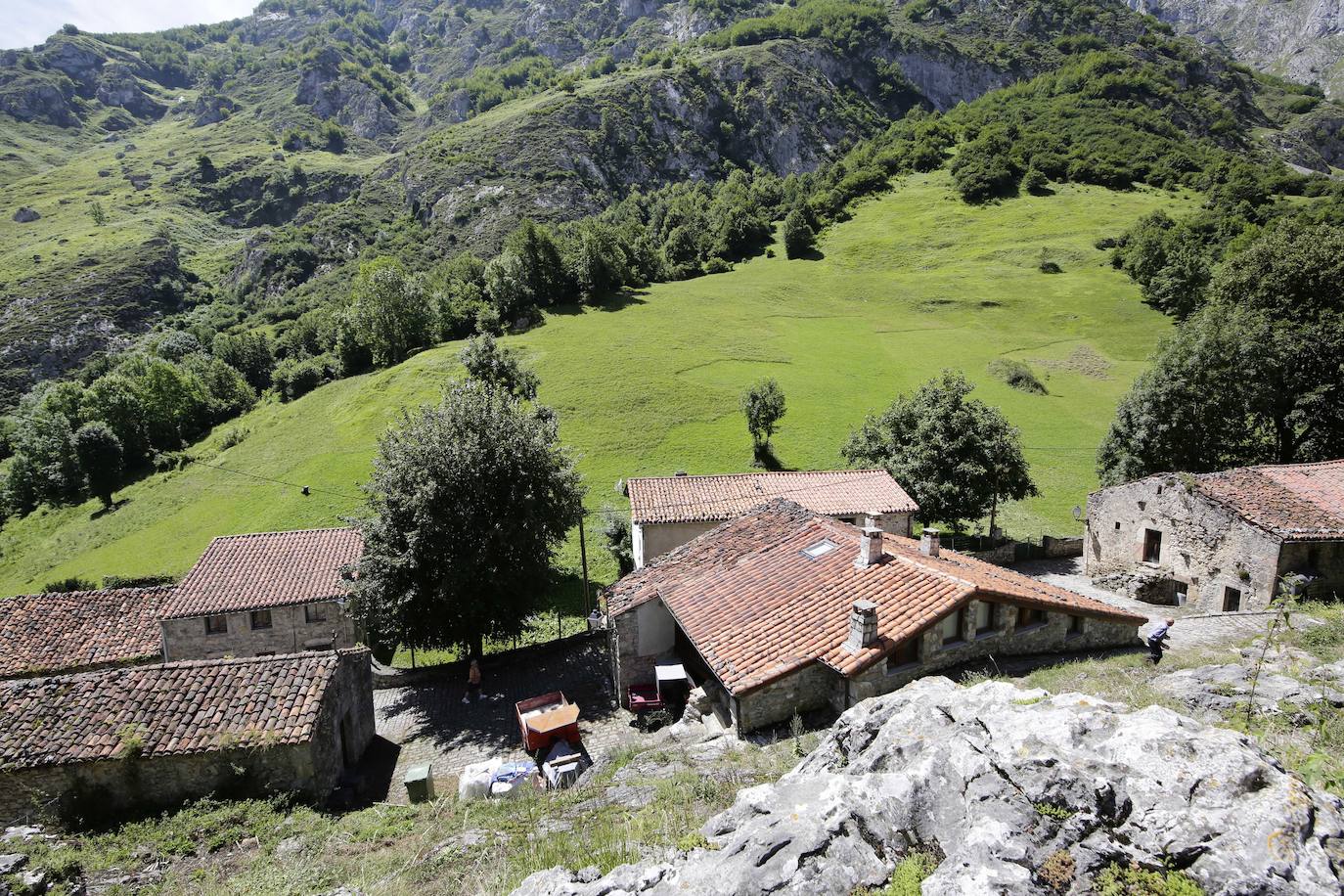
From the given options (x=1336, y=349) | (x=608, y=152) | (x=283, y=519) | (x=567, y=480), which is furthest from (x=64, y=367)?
(x=1336, y=349)

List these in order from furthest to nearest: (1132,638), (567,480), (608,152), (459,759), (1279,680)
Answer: (608,152) < (567,480) < (459,759) < (1132,638) < (1279,680)

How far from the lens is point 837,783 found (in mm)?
8211

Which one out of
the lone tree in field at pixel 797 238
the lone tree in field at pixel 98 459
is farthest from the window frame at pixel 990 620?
the lone tree in field at pixel 797 238

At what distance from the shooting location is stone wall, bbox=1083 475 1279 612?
22.2 metres

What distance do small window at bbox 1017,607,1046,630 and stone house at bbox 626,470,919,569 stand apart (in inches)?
476

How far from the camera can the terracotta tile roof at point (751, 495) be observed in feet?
97.2

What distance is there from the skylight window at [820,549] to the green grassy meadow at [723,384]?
17328mm

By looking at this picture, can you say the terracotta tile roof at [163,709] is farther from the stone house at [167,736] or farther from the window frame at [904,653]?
the window frame at [904,653]

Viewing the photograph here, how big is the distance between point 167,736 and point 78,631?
18134 mm

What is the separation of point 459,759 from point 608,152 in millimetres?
167939

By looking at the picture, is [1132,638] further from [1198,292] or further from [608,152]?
[608,152]

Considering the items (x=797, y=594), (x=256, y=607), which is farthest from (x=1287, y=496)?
(x=256, y=607)

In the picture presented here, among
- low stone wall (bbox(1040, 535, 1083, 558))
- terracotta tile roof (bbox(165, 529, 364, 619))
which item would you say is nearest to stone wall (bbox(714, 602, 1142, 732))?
terracotta tile roof (bbox(165, 529, 364, 619))

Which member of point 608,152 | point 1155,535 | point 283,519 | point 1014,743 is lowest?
point 283,519
